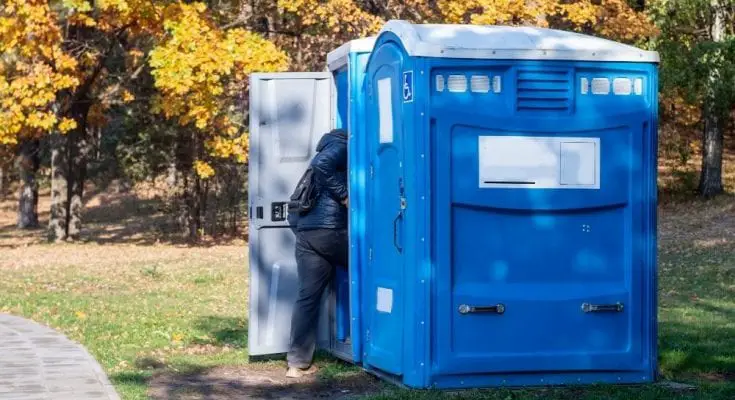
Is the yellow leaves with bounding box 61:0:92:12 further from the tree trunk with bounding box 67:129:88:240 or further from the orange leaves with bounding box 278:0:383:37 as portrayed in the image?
the tree trunk with bounding box 67:129:88:240

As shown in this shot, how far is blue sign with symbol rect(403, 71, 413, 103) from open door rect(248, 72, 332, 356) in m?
1.72

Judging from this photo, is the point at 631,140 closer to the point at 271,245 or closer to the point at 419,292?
the point at 419,292

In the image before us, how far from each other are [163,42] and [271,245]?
16.1 m

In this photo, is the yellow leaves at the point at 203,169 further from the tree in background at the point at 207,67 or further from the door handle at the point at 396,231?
the door handle at the point at 396,231

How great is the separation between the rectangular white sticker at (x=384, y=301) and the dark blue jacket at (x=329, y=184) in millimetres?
737

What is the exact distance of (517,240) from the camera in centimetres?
825

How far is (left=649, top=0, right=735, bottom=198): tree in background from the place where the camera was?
30.2 meters

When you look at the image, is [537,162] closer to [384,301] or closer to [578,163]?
[578,163]

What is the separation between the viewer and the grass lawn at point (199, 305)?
9.31 m

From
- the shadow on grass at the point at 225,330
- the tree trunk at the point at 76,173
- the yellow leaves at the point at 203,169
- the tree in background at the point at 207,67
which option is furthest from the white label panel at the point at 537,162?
the tree trunk at the point at 76,173

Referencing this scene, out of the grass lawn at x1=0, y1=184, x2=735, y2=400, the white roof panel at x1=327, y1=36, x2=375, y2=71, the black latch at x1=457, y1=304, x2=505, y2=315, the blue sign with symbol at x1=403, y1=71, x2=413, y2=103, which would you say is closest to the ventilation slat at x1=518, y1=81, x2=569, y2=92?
the blue sign with symbol at x1=403, y1=71, x2=413, y2=103

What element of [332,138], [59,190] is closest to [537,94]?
[332,138]

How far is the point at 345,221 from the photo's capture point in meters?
9.29

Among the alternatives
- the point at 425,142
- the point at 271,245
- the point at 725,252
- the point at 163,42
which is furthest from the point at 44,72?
the point at 425,142
